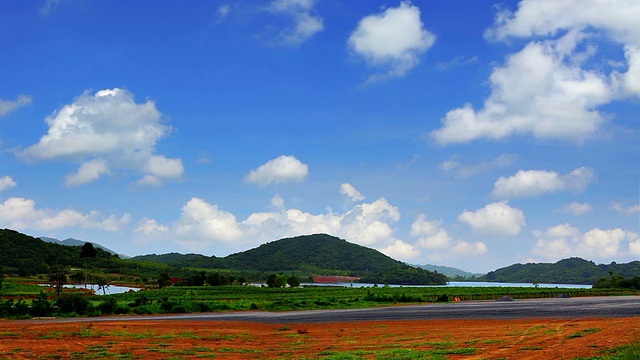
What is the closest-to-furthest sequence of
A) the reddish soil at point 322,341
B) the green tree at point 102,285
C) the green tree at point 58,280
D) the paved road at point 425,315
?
the reddish soil at point 322,341 < the paved road at point 425,315 < the green tree at point 58,280 < the green tree at point 102,285

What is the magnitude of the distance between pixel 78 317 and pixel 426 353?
166 feet

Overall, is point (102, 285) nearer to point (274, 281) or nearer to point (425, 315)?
point (274, 281)

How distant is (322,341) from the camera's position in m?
35.5

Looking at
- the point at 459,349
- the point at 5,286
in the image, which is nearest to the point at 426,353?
the point at 459,349

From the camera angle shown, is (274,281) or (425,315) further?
(274,281)

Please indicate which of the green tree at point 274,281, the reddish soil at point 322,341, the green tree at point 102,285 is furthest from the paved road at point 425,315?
the green tree at point 274,281

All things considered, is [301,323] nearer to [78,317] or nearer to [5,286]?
[78,317]

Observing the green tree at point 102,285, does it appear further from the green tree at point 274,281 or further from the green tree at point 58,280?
the green tree at point 274,281

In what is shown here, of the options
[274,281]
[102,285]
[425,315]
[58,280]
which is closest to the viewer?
[425,315]

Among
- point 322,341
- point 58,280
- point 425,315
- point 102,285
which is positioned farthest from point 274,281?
point 322,341

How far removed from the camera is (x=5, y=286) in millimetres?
133875

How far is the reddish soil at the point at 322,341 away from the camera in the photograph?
26.9m

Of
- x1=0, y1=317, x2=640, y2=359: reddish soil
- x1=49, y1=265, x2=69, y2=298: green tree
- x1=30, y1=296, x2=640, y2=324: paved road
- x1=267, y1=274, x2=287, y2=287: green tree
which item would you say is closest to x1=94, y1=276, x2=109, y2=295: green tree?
x1=49, y1=265, x2=69, y2=298: green tree

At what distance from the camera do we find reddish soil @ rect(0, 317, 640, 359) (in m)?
26.9
